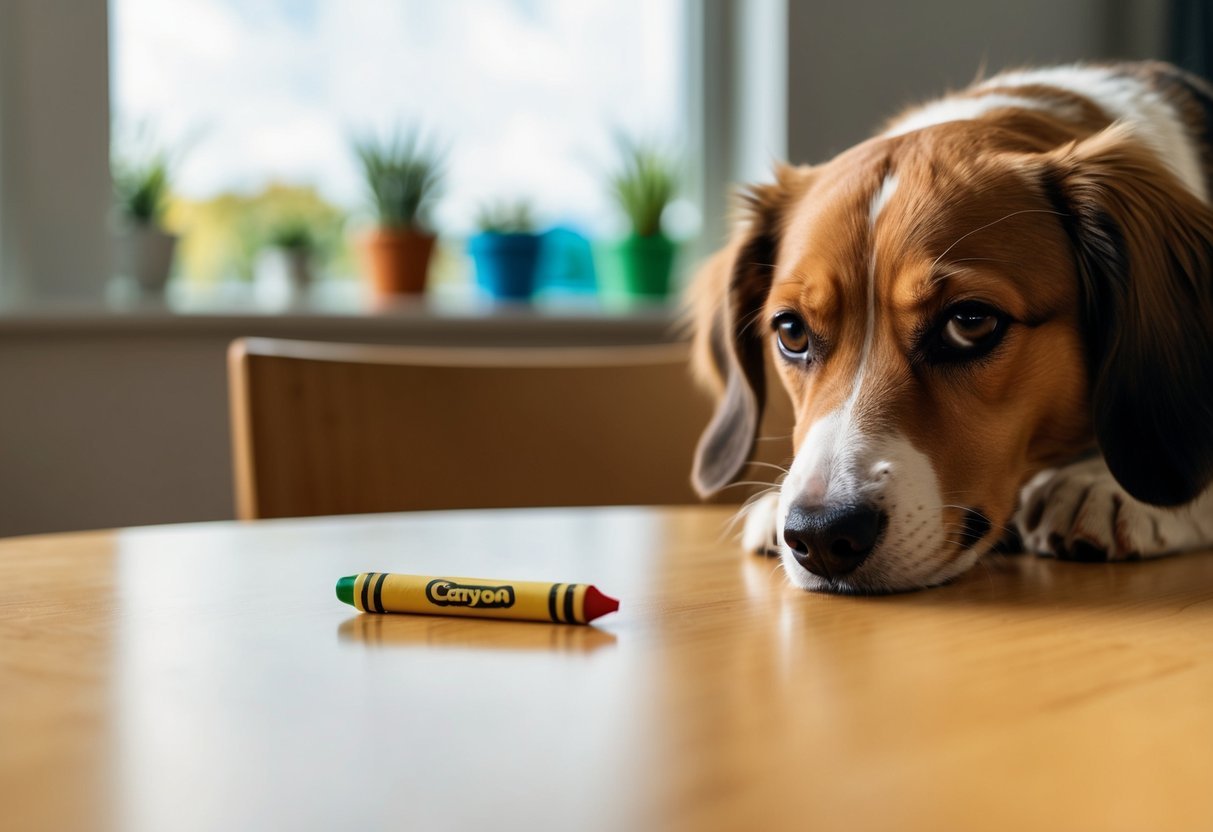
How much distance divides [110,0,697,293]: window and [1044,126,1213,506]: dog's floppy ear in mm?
2005

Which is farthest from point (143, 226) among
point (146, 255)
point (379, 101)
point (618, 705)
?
point (618, 705)

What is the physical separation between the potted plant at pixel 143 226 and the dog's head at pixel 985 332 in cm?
189

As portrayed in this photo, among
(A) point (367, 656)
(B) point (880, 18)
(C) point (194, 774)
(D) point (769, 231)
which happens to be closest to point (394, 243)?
(B) point (880, 18)

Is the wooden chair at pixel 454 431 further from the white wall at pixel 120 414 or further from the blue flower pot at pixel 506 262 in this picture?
the blue flower pot at pixel 506 262

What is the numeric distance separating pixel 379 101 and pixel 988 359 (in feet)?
7.36

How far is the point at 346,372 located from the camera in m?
1.60

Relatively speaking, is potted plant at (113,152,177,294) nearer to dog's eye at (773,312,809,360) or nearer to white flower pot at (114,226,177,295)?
white flower pot at (114,226,177,295)

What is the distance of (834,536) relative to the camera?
957mm

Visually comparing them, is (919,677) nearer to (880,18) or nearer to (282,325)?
(282,325)

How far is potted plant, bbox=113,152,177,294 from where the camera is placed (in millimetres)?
2734

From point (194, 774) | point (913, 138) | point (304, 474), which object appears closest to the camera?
point (194, 774)

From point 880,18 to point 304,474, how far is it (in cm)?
199

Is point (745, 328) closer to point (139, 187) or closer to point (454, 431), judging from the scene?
point (454, 431)

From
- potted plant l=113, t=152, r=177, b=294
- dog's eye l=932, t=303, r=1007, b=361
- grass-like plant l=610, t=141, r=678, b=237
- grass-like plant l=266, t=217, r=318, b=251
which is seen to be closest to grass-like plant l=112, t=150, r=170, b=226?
potted plant l=113, t=152, r=177, b=294
